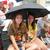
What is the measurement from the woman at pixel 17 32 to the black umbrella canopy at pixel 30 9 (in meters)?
0.08

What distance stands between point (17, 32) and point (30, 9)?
0.41m

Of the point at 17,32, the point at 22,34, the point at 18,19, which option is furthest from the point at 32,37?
the point at 18,19

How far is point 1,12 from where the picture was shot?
3713 mm

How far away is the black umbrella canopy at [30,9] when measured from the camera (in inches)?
117

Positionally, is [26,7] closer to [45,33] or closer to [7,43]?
[7,43]

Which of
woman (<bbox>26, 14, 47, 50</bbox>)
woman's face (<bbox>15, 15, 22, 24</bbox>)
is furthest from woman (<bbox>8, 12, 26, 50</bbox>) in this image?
woman (<bbox>26, 14, 47, 50</bbox>)

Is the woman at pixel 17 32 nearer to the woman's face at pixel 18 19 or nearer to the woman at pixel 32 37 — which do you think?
the woman's face at pixel 18 19

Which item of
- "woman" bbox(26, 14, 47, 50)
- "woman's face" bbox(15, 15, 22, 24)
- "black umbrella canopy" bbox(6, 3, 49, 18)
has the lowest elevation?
"woman" bbox(26, 14, 47, 50)

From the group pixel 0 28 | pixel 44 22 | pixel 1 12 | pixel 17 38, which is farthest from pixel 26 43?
pixel 44 22

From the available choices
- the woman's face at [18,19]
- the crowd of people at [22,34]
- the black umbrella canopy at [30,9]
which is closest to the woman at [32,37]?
the crowd of people at [22,34]

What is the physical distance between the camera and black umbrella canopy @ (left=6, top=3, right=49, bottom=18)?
2.98 metres

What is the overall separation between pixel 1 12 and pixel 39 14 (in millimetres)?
788

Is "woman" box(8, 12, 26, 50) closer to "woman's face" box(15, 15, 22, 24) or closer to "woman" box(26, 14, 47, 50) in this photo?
"woman's face" box(15, 15, 22, 24)

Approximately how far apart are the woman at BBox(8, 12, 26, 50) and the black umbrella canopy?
0.08 metres
